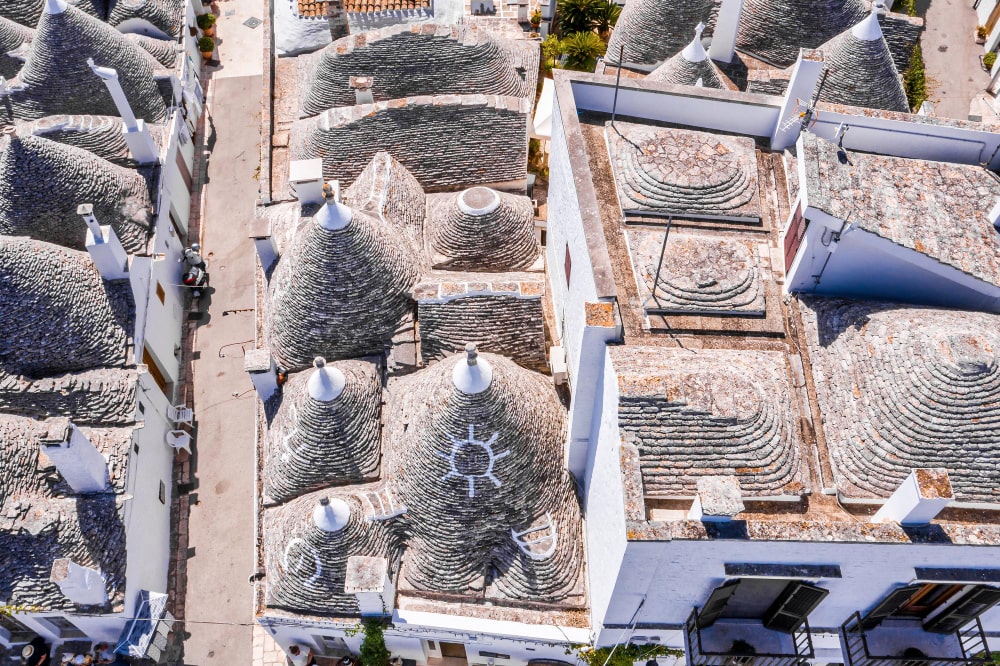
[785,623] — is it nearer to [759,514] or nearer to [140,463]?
[759,514]

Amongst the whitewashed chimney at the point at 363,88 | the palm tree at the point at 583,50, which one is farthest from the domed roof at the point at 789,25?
the whitewashed chimney at the point at 363,88

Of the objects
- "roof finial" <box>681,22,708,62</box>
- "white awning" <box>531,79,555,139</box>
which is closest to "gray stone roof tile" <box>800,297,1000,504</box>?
"roof finial" <box>681,22,708,62</box>

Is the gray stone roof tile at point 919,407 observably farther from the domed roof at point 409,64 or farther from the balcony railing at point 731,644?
the domed roof at point 409,64

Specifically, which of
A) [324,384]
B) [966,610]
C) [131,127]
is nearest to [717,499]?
[966,610]

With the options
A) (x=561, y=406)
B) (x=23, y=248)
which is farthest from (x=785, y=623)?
(x=23, y=248)

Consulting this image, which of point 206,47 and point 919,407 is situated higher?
point 919,407

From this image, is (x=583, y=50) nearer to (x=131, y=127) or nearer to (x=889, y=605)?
(x=131, y=127)

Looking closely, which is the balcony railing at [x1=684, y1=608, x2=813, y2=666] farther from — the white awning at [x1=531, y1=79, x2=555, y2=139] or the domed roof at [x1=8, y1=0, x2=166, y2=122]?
the domed roof at [x1=8, y1=0, x2=166, y2=122]
